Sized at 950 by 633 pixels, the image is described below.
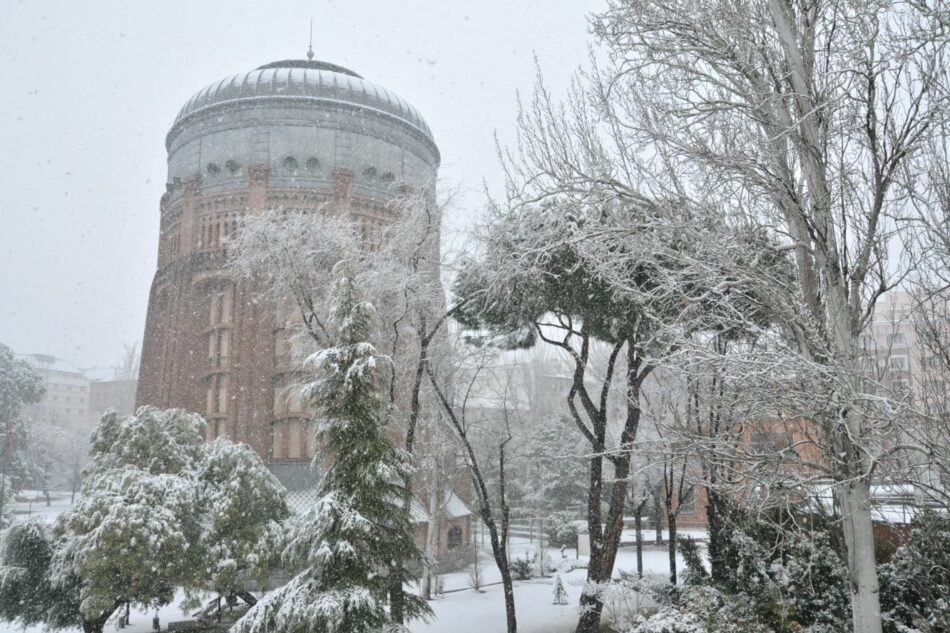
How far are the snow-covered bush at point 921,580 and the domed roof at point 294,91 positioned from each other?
1009 inches

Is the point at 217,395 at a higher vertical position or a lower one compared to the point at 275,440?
higher

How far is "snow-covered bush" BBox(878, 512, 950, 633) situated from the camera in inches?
236

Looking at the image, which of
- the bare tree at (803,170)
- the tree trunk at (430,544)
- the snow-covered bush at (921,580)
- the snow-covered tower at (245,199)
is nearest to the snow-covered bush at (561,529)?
the tree trunk at (430,544)

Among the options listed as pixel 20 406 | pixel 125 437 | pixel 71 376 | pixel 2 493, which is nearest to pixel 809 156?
pixel 125 437

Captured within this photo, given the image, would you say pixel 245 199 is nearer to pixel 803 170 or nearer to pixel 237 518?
pixel 237 518

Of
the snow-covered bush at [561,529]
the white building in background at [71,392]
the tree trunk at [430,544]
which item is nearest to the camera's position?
the tree trunk at [430,544]

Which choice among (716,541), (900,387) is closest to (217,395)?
(716,541)

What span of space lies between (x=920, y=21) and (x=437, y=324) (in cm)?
953

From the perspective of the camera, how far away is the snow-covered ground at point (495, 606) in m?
14.9

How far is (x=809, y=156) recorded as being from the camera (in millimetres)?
5949

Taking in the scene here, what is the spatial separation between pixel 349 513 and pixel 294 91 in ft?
76.5

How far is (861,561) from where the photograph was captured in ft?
18.1

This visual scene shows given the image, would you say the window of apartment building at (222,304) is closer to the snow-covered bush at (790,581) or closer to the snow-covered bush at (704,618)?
the snow-covered bush at (790,581)

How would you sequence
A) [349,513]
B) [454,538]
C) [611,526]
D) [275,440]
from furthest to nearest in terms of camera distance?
1. [454,538]
2. [275,440]
3. [611,526]
4. [349,513]
